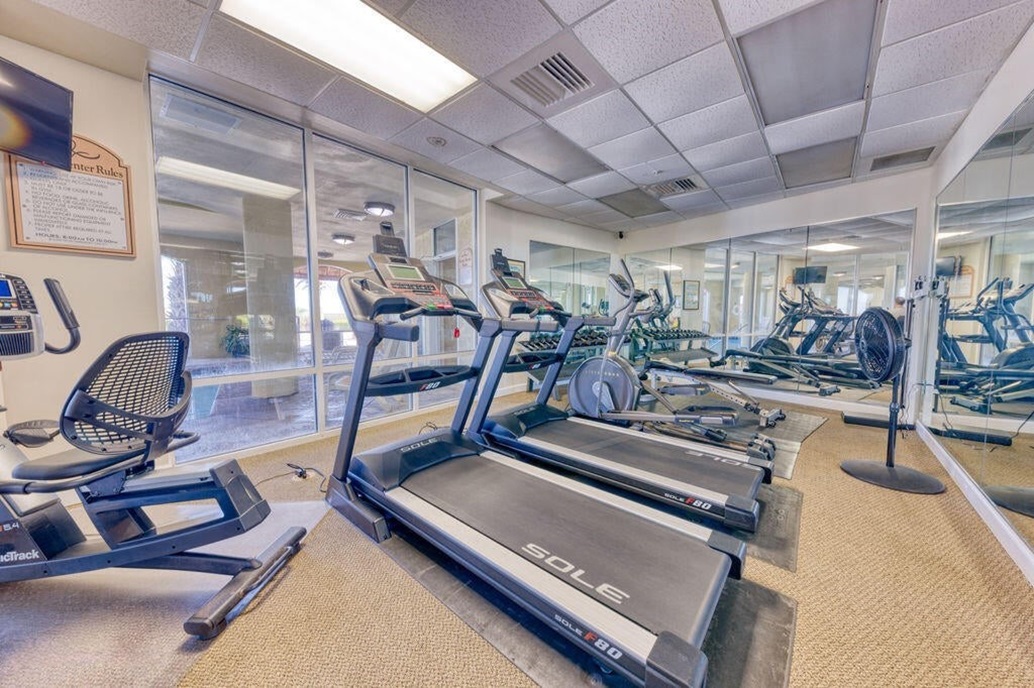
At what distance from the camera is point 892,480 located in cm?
280

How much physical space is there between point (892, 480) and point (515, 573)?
118 inches

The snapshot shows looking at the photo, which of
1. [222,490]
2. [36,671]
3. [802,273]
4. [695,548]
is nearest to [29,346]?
[222,490]

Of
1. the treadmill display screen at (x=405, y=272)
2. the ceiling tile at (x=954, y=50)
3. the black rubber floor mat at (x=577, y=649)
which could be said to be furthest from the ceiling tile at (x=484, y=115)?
the black rubber floor mat at (x=577, y=649)

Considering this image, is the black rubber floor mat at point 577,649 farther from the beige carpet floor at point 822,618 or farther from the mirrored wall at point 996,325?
the mirrored wall at point 996,325

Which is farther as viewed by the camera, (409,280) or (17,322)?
(409,280)

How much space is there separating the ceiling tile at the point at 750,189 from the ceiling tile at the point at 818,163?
0.14 meters

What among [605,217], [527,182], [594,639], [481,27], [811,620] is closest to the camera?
[594,639]

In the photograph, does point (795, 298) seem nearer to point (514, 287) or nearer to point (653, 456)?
point (653, 456)

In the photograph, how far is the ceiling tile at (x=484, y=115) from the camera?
9.69 feet

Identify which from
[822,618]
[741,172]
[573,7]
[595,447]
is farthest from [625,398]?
[741,172]

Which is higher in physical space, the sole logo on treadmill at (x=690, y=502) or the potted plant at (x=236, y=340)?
the potted plant at (x=236, y=340)

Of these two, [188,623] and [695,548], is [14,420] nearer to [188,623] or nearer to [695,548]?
[188,623]

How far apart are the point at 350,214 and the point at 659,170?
426 centimetres

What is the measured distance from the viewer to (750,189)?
198 inches
